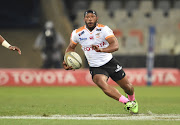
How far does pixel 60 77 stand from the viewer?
752 inches

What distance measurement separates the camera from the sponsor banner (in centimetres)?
1902

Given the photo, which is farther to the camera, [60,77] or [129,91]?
[60,77]

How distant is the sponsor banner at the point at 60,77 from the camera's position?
1902 cm

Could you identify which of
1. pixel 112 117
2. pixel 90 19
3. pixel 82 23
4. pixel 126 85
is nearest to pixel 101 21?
pixel 82 23

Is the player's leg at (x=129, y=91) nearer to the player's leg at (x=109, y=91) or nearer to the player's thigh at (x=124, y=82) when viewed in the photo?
the player's thigh at (x=124, y=82)

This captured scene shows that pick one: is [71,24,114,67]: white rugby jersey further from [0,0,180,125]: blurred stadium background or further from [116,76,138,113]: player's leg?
[0,0,180,125]: blurred stadium background

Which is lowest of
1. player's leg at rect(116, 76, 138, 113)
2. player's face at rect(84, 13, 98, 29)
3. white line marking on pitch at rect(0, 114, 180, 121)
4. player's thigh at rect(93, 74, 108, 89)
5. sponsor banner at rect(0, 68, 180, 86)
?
sponsor banner at rect(0, 68, 180, 86)

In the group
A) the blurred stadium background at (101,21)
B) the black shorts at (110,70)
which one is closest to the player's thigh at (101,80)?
the black shorts at (110,70)

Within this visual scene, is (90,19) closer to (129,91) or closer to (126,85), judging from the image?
(126,85)

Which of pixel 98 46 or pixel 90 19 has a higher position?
pixel 90 19

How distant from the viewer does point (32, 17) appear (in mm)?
25859

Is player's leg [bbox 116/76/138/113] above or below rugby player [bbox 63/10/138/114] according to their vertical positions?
below

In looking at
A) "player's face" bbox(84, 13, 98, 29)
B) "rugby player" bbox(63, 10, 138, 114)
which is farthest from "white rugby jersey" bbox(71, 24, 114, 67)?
"player's face" bbox(84, 13, 98, 29)
